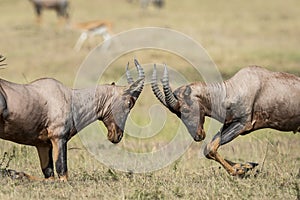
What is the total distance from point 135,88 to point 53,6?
27.7 metres

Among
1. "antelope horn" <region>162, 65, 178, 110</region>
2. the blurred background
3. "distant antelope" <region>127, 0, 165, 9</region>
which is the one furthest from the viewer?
"distant antelope" <region>127, 0, 165, 9</region>

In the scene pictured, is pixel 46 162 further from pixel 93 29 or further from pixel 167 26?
pixel 167 26

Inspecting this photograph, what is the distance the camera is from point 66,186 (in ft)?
28.4

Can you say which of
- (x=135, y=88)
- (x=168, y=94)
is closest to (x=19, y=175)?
(x=135, y=88)

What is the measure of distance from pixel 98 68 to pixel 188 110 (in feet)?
45.0

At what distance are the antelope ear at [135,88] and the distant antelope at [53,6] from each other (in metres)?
25.5

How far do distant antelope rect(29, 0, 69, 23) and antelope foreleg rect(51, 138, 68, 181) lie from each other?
26044 millimetres

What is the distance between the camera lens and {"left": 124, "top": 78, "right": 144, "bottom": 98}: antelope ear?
9422 millimetres

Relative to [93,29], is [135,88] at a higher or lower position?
higher

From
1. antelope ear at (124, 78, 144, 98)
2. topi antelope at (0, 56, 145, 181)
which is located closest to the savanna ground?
topi antelope at (0, 56, 145, 181)

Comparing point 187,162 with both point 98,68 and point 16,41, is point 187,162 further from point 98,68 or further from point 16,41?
point 16,41

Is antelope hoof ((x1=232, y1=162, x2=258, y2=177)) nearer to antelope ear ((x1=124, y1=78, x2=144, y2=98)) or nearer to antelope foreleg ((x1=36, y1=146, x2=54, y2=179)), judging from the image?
antelope ear ((x1=124, y1=78, x2=144, y2=98))

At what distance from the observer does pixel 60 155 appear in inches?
353

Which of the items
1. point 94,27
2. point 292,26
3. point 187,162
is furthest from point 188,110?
point 292,26
